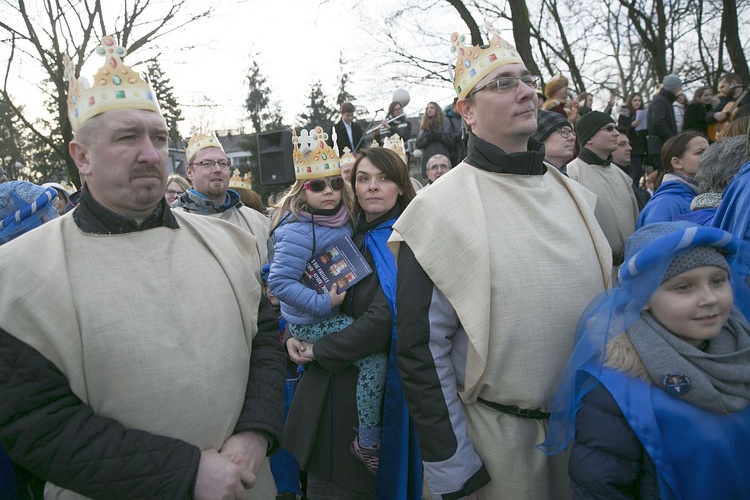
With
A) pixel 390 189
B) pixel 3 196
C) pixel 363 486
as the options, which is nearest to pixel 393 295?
pixel 390 189

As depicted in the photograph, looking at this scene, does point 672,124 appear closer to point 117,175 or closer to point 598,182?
point 598,182

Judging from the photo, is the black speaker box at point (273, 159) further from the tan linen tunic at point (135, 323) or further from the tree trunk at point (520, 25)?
the tan linen tunic at point (135, 323)

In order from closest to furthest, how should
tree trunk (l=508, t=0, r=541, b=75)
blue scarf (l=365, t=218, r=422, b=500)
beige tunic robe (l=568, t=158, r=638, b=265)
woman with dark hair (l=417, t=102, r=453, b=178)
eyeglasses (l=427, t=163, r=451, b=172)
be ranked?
blue scarf (l=365, t=218, r=422, b=500) < beige tunic robe (l=568, t=158, r=638, b=265) < eyeglasses (l=427, t=163, r=451, b=172) < woman with dark hair (l=417, t=102, r=453, b=178) < tree trunk (l=508, t=0, r=541, b=75)

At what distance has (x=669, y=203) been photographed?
373 cm

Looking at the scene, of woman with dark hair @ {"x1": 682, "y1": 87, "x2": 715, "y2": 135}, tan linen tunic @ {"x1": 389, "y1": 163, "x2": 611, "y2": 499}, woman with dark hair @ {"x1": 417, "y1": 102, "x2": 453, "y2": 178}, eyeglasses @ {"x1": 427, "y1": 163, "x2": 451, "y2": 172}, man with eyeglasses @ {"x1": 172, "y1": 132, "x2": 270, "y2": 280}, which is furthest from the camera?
woman with dark hair @ {"x1": 682, "y1": 87, "x2": 715, "y2": 135}

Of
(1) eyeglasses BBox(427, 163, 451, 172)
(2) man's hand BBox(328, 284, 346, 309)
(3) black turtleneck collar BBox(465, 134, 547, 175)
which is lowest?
(2) man's hand BBox(328, 284, 346, 309)

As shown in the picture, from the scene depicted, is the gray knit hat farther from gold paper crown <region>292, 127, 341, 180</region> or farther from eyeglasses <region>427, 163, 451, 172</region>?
gold paper crown <region>292, 127, 341, 180</region>

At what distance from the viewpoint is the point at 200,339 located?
6.00ft

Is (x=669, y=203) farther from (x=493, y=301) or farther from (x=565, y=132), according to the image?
(x=493, y=301)

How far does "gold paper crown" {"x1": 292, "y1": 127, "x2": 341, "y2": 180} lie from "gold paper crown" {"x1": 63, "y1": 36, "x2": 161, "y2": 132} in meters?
1.39

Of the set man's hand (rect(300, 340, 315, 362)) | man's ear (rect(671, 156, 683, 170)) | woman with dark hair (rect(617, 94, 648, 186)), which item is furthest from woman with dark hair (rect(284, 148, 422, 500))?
woman with dark hair (rect(617, 94, 648, 186))

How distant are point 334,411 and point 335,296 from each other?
61 cm

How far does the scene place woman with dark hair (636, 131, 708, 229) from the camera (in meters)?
3.71

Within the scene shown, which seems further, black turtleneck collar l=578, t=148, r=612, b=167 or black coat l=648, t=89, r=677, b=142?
black coat l=648, t=89, r=677, b=142
